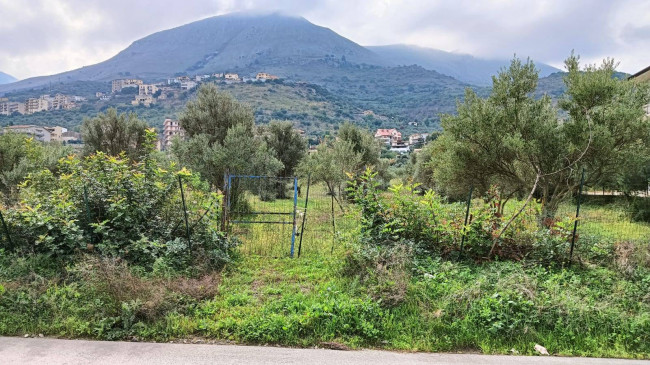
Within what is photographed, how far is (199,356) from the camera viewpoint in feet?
13.7

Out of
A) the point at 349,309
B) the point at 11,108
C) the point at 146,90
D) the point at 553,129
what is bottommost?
the point at 349,309

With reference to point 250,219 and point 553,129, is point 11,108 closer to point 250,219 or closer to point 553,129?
point 250,219

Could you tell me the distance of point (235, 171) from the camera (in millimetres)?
14930

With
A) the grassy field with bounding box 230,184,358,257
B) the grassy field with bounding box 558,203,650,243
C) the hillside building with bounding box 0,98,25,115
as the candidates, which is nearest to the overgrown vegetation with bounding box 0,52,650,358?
the grassy field with bounding box 230,184,358,257

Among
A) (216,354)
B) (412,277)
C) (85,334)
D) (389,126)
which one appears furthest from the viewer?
(389,126)

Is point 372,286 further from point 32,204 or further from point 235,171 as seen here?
point 235,171

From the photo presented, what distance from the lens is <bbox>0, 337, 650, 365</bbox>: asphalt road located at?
4086mm

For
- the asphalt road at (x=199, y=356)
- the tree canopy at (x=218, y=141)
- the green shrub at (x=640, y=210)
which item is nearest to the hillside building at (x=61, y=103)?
the tree canopy at (x=218, y=141)

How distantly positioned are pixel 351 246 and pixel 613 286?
4.31 metres

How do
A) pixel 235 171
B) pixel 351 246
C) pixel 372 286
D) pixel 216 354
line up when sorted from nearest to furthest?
pixel 216 354
pixel 372 286
pixel 351 246
pixel 235 171

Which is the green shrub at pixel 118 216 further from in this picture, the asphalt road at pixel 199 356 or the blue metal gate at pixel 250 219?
the asphalt road at pixel 199 356

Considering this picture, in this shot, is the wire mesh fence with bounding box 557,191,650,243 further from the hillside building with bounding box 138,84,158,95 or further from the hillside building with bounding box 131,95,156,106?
the hillside building with bounding box 138,84,158,95

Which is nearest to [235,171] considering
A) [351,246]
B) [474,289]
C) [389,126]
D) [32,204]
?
[32,204]

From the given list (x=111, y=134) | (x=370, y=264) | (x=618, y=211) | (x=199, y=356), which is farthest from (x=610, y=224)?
(x=111, y=134)
